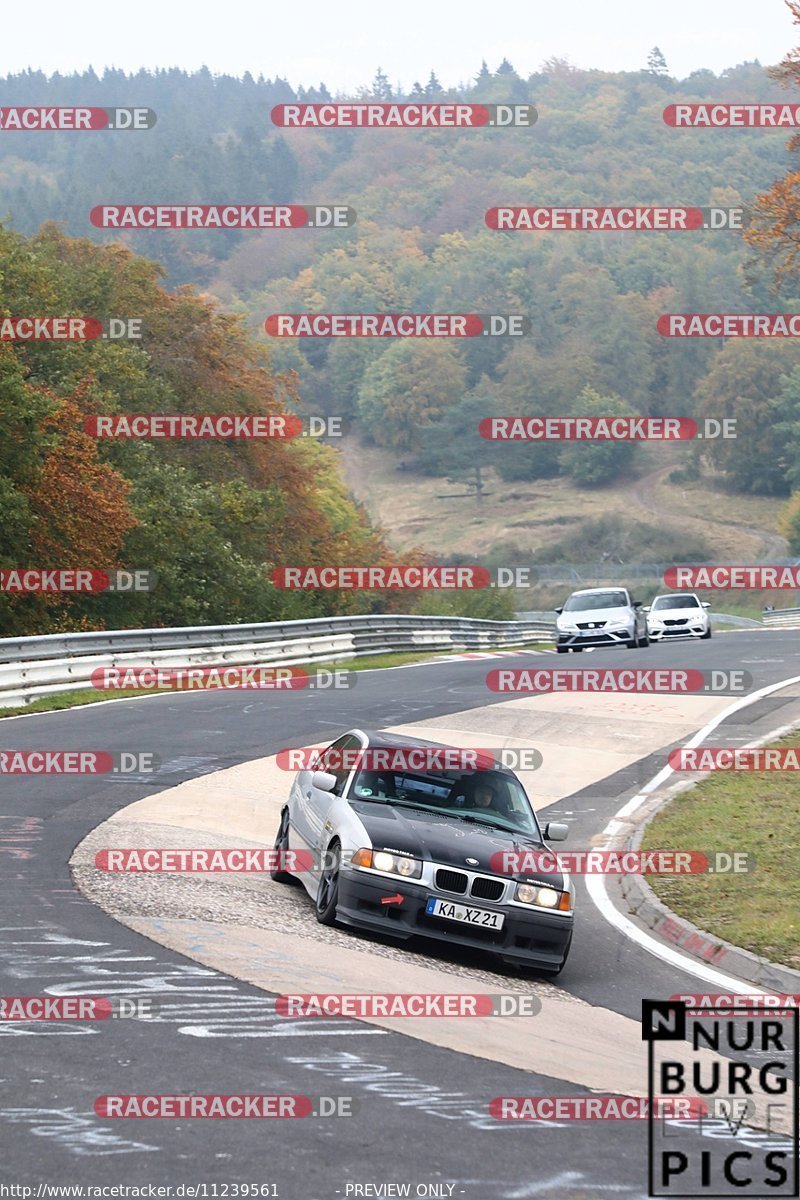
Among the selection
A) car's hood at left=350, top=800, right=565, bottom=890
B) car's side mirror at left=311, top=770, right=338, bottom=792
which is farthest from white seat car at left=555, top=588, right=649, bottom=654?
car's hood at left=350, top=800, right=565, bottom=890

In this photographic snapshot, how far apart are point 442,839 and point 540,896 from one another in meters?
0.75

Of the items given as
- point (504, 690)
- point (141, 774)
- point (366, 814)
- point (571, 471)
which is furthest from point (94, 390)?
point (571, 471)

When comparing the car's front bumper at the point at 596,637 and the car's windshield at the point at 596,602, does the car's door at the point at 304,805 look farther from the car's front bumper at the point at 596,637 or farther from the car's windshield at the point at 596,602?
the car's windshield at the point at 596,602

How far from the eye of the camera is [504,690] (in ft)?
94.0

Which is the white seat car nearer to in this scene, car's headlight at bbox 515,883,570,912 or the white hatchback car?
the white hatchback car

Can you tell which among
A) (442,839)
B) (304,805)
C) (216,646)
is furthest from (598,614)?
(442,839)

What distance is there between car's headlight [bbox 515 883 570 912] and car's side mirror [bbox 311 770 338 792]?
1764mm

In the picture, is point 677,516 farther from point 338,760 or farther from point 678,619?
point 338,760

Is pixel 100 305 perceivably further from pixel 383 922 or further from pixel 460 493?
pixel 460 493

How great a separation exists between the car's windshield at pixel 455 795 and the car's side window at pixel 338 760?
16 cm

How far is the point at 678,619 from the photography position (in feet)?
143

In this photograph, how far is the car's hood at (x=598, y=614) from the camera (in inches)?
1538

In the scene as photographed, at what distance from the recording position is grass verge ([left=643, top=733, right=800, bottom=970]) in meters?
11.1

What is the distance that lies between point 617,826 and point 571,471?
498 feet
